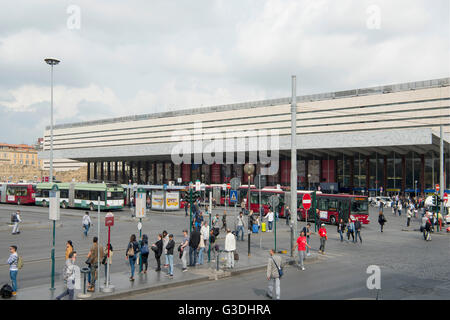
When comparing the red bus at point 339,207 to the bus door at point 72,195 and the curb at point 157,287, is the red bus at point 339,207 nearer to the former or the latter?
the curb at point 157,287

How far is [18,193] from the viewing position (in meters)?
50.7

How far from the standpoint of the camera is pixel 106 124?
128625 mm

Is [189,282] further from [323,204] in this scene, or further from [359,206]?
[323,204]

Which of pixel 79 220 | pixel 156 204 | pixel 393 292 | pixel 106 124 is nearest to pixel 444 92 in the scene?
pixel 156 204

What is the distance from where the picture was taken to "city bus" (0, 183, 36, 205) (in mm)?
49562

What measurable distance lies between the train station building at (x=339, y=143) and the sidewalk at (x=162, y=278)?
137ft

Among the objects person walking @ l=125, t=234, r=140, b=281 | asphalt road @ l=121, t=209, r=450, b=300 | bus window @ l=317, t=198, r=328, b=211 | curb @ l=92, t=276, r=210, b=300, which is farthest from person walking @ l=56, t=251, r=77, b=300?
bus window @ l=317, t=198, r=328, b=211

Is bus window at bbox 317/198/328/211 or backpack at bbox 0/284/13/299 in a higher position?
bus window at bbox 317/198/328/211

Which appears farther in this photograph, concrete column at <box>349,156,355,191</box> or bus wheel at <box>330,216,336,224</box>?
concrete column at <box>349,156,355,191</box>

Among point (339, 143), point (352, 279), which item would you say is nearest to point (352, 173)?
point (339, 143)

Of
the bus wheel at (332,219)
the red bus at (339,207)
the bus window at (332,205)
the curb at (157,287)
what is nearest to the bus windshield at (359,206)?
the red bus at (339,207)

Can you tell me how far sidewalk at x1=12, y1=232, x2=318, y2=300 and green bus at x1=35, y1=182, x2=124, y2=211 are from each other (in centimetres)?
2597

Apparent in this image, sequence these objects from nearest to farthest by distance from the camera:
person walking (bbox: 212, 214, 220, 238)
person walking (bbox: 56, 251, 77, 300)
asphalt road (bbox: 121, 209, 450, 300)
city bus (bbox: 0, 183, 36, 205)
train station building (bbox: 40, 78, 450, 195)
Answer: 1. person walking (bbox: 56, 251, 77, 300)
2. asphalt road (bbox: 121, 209, 450, 300)
3. person walking (bbox: 212, 214, 220, 238)
4. city bus (bbox: 0, 183, 36, 205)
5. train station building (bbox: 40, 78, 450, 195)

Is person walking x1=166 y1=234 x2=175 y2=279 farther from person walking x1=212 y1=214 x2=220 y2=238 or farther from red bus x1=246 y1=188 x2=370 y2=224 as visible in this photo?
red bus x1=246 y1=188 x2=370 y2=224
